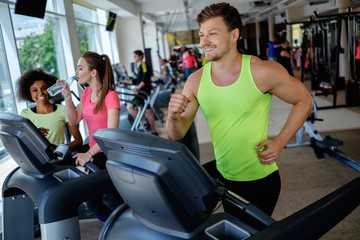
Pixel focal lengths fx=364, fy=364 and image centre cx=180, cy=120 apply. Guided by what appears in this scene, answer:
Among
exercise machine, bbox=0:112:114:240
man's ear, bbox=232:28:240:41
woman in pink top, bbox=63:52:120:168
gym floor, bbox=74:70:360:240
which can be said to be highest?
man's ear, bbox=232:28:240:41

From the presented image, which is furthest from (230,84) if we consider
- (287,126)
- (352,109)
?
(352,109)

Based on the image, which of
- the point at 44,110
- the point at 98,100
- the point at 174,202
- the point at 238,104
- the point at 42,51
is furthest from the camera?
the point at 42,51

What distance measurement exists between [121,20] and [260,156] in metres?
10.6

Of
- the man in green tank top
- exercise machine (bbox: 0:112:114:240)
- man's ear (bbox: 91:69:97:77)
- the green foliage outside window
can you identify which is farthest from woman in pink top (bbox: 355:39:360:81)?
exercise machine (bbox: 0:112:114:240)

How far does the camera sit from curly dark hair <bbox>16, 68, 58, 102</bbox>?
2756 millimetres

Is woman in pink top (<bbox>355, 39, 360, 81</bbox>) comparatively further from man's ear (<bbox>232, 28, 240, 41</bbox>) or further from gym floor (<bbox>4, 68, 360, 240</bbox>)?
man's ear (<bbox>232, 28, 240, 41</bbox>)

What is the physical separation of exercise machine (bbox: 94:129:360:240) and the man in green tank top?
0.26 meters

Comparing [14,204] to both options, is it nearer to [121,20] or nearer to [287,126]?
[287,126]

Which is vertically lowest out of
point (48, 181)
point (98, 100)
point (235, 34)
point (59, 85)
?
point (48, 181)

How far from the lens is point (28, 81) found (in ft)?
9.05

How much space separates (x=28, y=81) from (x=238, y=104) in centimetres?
194

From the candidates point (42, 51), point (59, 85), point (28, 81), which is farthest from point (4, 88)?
point (59, 85)

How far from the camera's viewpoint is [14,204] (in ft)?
6.82

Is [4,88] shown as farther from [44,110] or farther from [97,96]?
[97,96]
